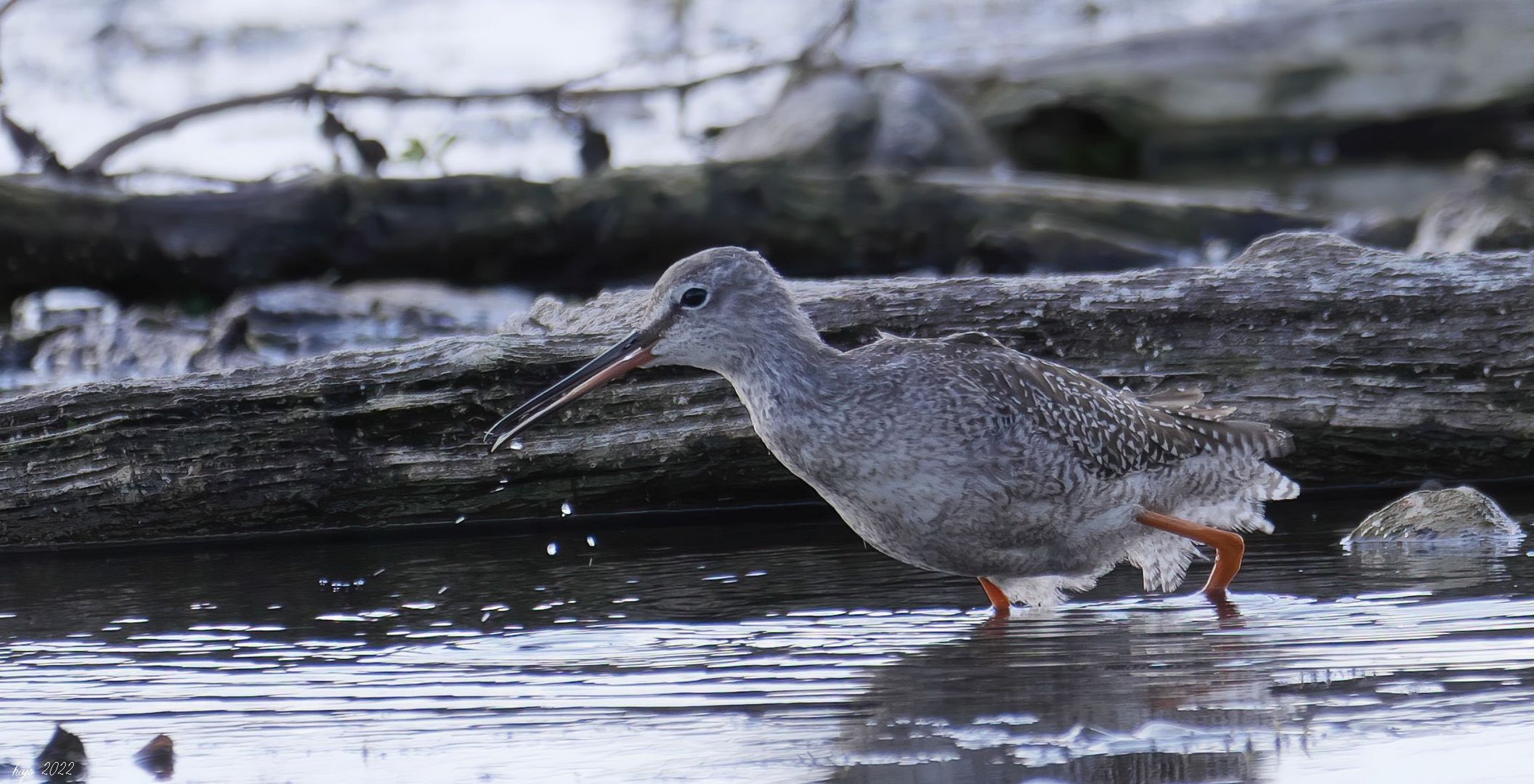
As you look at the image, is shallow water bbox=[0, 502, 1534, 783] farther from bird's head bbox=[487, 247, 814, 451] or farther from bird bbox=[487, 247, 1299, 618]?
bird's head bbox=[487, 247, 814, 451]

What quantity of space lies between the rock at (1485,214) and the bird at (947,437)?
642cm

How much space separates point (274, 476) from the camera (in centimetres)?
704

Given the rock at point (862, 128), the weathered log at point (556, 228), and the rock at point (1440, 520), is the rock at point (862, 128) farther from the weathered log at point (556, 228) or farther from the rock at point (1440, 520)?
the rock at point (1440, 520)

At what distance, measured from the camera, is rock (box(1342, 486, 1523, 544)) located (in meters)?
6.30

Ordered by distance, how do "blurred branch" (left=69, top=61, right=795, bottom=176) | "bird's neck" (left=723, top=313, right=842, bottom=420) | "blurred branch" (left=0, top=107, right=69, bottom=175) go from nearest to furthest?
"bird's neck" (left=723, top=313, right=842, bottom=420)
"blurred branch" (left=0, top=107, right=69, bottom=175)
"blurred branch" (left=69, top=61, right=795, bottom=176)

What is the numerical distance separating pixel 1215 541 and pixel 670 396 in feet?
8.06

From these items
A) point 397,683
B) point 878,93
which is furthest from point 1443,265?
point 878,93

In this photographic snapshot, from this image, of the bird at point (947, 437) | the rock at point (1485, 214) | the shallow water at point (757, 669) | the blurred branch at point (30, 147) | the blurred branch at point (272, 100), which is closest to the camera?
the shallow water at point (757, 669)

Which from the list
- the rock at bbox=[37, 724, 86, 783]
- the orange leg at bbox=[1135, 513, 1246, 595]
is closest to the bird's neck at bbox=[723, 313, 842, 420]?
the orange leg at bbox=[1135, 513, 1246, 595]

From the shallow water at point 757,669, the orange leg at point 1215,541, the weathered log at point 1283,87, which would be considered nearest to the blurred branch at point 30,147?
the shallow water at point 757,669

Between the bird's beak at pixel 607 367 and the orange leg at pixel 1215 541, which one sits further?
the orange leg at pixel 1215 541

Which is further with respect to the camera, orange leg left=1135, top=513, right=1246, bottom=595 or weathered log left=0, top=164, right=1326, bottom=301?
weathered log left=0, top=164, right=1326, bottom=301

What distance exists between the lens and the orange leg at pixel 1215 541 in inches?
227

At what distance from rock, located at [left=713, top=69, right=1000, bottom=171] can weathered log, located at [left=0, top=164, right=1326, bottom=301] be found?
3316 mm
